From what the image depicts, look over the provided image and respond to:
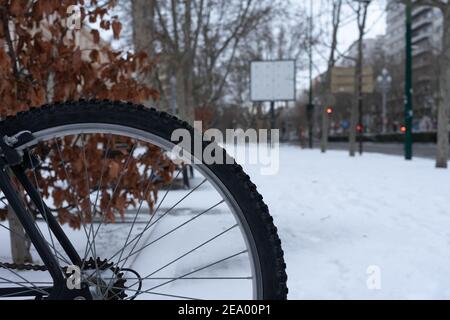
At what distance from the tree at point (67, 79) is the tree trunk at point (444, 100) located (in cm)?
1101

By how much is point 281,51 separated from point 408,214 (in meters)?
34.7

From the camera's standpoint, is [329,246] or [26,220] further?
[329,246]

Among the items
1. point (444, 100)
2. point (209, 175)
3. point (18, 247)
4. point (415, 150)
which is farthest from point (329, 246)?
point (415, 150)

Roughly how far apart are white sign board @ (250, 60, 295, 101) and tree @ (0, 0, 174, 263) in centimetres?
1996

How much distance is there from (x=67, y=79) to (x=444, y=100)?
1177cm

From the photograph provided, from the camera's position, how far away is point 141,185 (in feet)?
11.8

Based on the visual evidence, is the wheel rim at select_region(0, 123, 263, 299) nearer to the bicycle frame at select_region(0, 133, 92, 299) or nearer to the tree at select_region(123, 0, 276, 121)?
the bicycle frame at select_region(0, 133, 92, 299)

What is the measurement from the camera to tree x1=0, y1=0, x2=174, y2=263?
10.4 feet

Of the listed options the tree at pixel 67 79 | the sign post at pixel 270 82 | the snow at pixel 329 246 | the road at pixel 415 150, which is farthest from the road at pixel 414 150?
the tree at pixel 67 79

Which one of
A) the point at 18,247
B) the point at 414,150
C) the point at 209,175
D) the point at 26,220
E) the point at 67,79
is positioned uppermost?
the point at 67,79

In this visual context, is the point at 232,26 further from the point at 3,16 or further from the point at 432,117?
the point at 432,117

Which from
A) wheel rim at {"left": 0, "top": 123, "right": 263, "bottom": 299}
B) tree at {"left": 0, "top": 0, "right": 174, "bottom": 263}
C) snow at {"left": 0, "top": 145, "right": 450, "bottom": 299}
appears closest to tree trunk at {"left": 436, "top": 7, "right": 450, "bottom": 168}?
snow at {"left": 0, "top": 145, "right": 450, "bottom": 299}

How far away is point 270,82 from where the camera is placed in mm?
23594

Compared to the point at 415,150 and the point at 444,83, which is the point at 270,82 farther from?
the point at 444,83
